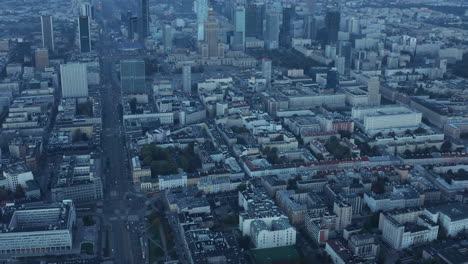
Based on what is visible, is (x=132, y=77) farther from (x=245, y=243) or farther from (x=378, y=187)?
(x=245, y=243)

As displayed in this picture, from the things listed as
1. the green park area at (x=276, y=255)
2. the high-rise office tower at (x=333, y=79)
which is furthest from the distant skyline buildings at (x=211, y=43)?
the green park area at (x=276, y=255)

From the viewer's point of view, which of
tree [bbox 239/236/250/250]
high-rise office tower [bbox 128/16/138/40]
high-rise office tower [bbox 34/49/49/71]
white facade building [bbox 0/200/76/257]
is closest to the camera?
white facade building [bbox 0/200/76/257]

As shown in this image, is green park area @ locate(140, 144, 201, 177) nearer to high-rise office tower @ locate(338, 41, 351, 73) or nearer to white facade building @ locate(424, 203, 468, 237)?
white facade building @ locate(424, 203, 468, 237)

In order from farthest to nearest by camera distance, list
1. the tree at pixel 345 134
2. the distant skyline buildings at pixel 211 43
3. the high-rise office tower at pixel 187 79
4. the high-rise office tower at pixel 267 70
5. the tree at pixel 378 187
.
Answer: the distant skyline buildings at pixel 211 43 < the high-rise office tower at pixel 267 70 < the high-rise office tower at pixel 187 79 < the tree at pixel 345 134 < the tree at pixel 378 187

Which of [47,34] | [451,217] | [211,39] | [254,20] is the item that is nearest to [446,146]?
[451,217]

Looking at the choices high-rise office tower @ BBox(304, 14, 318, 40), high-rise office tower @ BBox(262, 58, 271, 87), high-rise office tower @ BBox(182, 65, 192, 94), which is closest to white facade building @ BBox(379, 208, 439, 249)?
high-rise office tower @ BBox(182, 65, 192, 94)

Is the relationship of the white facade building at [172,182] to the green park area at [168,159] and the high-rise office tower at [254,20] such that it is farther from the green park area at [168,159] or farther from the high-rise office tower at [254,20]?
the high-rise office tower at [254,20]
